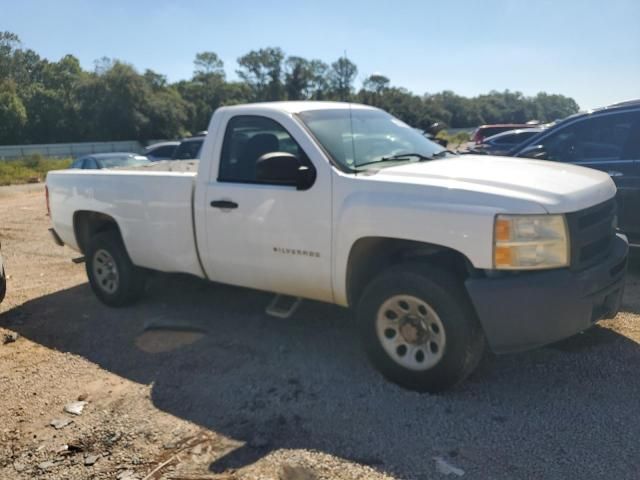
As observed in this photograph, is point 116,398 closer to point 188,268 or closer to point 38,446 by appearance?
point 38,446

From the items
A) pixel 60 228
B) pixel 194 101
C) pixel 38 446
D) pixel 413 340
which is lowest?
pixel 38 446

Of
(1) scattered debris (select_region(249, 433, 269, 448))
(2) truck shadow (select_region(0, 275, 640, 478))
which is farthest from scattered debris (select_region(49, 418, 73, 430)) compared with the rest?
(1) scattered debris (select_region(249, 433, 269, 448))

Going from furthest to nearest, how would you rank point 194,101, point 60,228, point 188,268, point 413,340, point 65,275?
1. point 194,101
2. point 65,275
3. point 60,228
4. point 188,268
5. point 413,340

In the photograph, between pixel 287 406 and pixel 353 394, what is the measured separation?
452mm

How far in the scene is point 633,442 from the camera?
124 inches

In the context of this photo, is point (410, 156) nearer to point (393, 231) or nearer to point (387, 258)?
point (387, 258)

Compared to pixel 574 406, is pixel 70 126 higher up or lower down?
higher up

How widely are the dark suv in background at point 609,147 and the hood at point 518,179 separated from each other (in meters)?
1.95

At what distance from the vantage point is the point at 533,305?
333cm

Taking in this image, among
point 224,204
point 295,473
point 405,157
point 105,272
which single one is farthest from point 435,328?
point 105,272

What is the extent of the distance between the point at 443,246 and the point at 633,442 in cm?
150

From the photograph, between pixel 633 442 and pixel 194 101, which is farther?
pixel 194 101

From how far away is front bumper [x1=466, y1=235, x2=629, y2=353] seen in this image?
131 inches

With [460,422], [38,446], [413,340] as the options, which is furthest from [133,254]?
[460,422]
